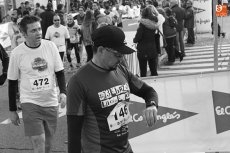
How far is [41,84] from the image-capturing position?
570cm

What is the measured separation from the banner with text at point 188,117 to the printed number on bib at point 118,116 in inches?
119

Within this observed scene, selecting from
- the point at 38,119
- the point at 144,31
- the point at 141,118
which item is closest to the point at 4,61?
the point at 38,119

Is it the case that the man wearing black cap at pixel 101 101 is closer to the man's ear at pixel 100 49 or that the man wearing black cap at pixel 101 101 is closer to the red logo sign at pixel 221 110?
the man's ear at pixel 100 49

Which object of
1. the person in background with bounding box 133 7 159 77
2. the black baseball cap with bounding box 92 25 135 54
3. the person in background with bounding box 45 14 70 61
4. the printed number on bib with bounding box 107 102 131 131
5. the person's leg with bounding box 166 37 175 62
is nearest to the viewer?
the black baseball cap with bounding box 92 25 135 54

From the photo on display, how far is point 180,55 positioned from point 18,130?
8667mm

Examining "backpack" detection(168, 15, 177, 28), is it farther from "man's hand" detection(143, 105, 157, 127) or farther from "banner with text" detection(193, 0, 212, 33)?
"man's hand" detection(143, 105, 157, 127)

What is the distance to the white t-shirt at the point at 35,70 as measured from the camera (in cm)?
571

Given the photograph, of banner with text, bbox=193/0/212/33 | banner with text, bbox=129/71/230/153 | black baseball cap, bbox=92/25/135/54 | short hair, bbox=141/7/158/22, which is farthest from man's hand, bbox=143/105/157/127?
banner with text, bbox=193/0/212/33

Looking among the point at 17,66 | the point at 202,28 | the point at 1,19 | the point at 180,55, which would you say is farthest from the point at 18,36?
the point at 1,19

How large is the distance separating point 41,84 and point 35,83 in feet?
0.21

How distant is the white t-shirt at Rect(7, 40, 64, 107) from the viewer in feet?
18.7

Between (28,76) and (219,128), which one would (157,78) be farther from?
(28,76)

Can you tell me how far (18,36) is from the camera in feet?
41.1

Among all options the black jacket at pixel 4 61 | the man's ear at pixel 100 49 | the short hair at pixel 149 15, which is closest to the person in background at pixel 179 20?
the short hair at pixel 149 15
